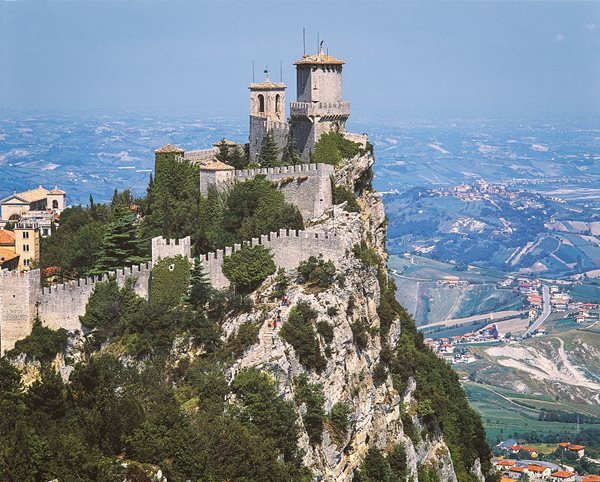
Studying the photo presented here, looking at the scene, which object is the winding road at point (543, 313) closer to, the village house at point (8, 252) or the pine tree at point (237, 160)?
the pine tree at point (237, 160)

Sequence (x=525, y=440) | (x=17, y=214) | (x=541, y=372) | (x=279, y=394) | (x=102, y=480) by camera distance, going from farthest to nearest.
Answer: (x=541, y=372)
(x=525, y=440)
(x=17, y=214)
(x=279, y=394)
(x=102, y=480)

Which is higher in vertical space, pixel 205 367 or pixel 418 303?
pixel 205 367

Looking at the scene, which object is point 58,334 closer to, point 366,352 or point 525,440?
point 366,352

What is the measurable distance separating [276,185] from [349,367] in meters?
8.97

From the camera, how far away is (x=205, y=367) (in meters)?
42.3

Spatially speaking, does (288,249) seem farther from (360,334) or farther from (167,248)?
(167,248)

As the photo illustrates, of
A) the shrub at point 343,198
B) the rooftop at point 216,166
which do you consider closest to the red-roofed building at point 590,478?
the shrub at point 343,198

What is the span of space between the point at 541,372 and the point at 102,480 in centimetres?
11051

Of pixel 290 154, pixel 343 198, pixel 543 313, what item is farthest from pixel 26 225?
pixel 543 313

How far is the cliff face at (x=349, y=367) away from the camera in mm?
42281

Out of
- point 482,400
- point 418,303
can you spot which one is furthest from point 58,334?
point 418,303

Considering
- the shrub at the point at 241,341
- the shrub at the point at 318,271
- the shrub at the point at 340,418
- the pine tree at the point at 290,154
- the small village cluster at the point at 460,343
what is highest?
the pine tree at the point at 290,154

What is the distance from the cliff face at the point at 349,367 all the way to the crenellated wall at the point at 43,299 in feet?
15.5

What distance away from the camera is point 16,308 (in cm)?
4638
